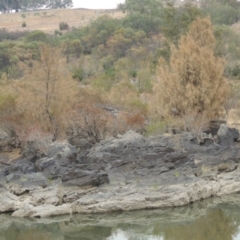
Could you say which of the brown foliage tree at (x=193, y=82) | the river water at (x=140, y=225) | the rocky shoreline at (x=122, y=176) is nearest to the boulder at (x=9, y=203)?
the rocky shoreline at (x=122, y=176)

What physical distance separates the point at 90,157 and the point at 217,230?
359 inches

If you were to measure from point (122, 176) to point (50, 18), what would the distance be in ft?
296

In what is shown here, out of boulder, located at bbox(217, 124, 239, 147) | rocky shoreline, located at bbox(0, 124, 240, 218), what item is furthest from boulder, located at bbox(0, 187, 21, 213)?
boulder, located at bbox(217, 124, 239, 147)

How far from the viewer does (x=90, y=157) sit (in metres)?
24.5

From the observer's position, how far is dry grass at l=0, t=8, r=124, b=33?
98562 mm

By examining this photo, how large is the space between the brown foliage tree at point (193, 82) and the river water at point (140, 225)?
13418 mm

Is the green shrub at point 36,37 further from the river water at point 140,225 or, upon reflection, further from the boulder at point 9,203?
the river water at point 140,225

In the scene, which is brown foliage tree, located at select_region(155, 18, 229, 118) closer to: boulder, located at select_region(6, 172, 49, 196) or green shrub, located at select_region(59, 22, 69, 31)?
boulder, located at select_region(6, 172, 49, 196)

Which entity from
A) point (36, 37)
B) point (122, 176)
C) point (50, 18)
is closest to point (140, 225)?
point (122, 176)

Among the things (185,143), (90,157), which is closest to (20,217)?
(90,157)

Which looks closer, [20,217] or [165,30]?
[20,217]

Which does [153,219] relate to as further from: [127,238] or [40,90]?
[40,90]

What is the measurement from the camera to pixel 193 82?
32750mm

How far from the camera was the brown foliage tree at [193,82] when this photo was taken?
32.2 m
